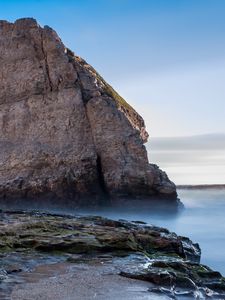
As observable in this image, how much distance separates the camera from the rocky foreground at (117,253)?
49.2 ft

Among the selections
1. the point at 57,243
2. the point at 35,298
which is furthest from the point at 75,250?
the point at 35,298

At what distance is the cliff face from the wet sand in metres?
28.5

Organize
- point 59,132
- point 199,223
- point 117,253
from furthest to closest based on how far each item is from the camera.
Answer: point 59,132 < point 199,223 < point 117,253

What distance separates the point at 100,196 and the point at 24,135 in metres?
9.20

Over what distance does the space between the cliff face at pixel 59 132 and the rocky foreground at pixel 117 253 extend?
761 inches

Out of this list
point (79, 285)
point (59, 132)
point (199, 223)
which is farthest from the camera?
point (59, 132)

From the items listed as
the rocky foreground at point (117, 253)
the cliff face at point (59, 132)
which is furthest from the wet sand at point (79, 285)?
the cliff face at point (59, 132)

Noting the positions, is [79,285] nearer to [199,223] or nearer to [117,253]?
[117,253]

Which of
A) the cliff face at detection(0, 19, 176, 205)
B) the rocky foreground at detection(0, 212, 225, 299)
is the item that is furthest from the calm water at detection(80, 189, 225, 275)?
the cliff face at detection(0, 19, 176, 205)

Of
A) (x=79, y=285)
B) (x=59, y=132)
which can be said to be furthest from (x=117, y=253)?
(x=59, y=132)

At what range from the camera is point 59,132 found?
48.5 metres

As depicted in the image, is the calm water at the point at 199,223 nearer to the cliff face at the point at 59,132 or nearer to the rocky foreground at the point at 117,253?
the rocky foreground at the point at 117,253

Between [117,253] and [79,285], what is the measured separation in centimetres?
530

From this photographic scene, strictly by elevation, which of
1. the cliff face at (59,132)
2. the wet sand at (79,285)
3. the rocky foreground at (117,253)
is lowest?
the wet sand at (79,285)
